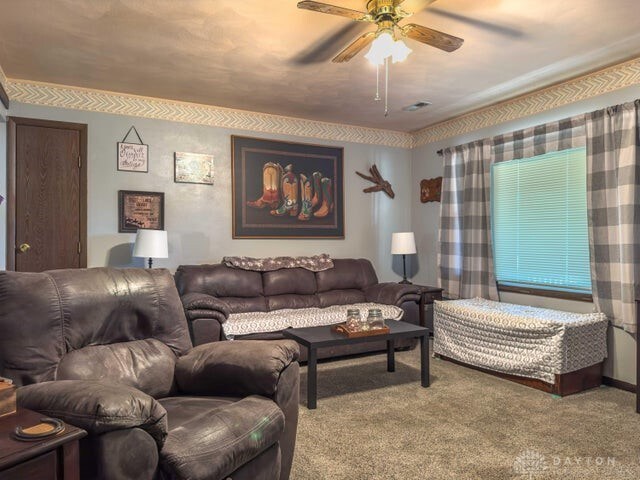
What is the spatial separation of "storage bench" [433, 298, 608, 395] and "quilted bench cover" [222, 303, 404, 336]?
0.81m

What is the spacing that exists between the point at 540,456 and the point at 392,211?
371 centimetres

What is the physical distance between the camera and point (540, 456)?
2.27 m

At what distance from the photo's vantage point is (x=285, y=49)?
3154 mm

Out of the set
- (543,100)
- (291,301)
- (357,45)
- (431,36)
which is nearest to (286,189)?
(291,301)

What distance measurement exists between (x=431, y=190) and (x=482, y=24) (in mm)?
2695

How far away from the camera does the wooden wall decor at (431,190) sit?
5.28 m

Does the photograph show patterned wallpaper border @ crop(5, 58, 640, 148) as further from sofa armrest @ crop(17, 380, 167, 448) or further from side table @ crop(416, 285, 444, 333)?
sofa armrest @ crop(17, 380, 167, 448)

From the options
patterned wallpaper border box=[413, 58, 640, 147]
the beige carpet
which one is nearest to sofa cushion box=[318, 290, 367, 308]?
the beige carpet

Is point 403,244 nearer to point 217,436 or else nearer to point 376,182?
point 376,182

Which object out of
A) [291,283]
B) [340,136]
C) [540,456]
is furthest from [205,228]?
[540,456]

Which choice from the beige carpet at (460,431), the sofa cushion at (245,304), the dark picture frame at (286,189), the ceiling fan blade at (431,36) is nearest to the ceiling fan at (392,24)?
the ceiling fan blade at (431,36)

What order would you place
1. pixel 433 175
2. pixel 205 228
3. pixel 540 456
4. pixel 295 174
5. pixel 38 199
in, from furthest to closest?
pixel 433 175, pixel 295 174, pixel 205 228, pixel 38 199, pixel 540 456

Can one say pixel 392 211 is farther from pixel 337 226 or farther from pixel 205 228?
pixel 205 228

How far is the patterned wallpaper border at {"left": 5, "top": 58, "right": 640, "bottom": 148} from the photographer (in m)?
3.64
